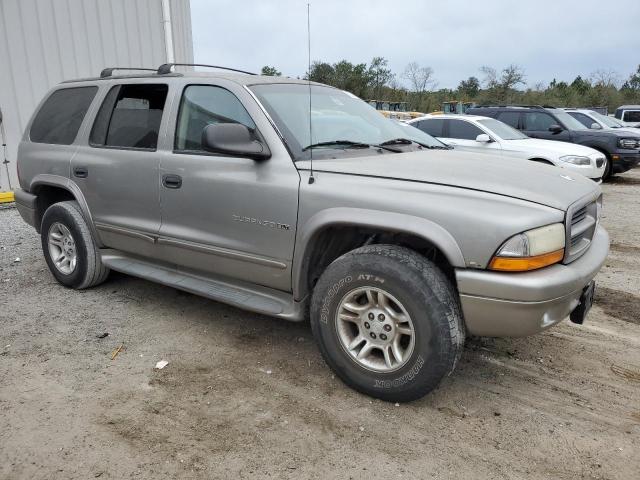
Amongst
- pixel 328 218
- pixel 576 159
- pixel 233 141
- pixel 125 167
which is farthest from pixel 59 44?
pixel 576 159

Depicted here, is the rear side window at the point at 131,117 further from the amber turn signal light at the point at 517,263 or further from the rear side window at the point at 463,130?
the rear side window at the point at 463,130

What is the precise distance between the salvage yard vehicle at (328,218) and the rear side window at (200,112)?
0.01 metres

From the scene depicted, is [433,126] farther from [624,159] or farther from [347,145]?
[347,145]

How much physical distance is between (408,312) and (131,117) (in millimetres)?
2682

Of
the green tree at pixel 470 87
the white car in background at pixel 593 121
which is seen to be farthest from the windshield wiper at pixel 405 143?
the green tree at pixel 470 87

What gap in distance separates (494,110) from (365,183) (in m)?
10.6

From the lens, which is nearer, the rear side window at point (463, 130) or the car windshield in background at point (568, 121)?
the rear side window at point (463, 130)

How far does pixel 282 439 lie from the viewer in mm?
2531

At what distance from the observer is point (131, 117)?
13.1 ft

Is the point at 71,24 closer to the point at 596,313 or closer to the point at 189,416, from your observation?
the point at 189,416

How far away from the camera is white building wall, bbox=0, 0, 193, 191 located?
26.7 feet

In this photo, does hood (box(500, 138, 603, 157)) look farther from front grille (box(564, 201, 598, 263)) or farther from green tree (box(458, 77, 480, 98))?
green tree (box(458, 77, 480, 98))

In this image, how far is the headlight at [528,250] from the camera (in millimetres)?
2396

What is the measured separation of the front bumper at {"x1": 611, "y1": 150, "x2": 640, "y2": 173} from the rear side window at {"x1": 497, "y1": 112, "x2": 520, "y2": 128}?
2282 millimetres
